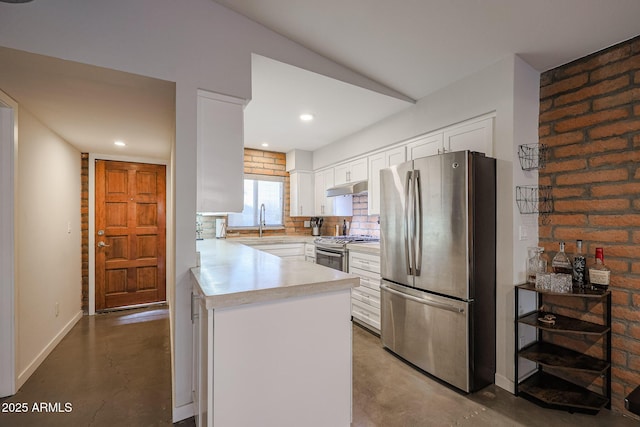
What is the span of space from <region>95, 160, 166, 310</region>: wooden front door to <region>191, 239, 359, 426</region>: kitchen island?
10.2ft

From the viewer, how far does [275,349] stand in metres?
1.34

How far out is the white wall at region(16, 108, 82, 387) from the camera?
89.3 inches

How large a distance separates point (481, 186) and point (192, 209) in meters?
2.03

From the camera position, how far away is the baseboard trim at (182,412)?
1.81 meters

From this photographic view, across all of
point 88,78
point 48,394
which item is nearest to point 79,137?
point 88,78

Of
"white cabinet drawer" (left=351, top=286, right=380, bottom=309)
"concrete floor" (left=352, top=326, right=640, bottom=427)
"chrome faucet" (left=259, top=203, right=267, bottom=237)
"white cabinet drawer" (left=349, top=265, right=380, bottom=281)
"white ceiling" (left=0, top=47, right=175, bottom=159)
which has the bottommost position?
"concrete floor" (left=352, top=326, right=640, bottom=427)

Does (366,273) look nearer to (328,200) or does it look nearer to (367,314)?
(367,314)

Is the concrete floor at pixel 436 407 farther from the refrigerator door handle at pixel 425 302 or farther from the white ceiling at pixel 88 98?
the white ceiling at pixel 88 98

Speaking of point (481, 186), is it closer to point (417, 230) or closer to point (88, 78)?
point (417, 230)

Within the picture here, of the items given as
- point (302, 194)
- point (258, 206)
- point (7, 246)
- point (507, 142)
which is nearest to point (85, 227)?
point (7, 246)

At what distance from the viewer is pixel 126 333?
10.5ft

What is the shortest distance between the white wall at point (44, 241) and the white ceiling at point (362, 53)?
304mm

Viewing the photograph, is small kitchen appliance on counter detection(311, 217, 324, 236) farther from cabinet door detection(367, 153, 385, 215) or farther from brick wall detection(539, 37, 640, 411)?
brick wall detection(539, 37, 640, 411)

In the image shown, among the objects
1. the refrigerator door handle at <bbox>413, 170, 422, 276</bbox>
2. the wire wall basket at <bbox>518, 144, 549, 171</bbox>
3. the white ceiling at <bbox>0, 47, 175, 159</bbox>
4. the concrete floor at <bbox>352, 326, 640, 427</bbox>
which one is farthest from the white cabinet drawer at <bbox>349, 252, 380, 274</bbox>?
the white ceiling at <bbox>0, 47, 175, 159</bbox>
